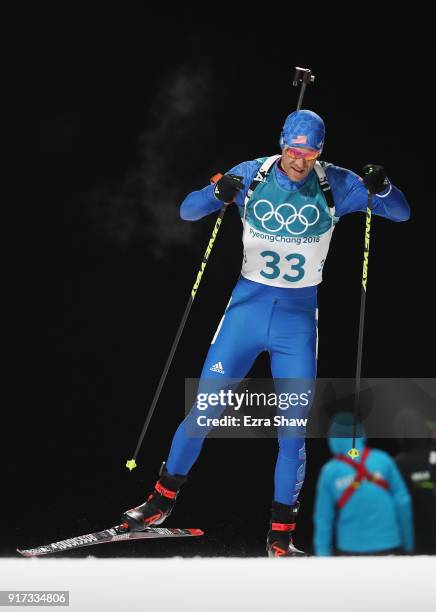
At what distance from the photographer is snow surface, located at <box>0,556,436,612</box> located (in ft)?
11.9

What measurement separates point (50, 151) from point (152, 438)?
1531mm

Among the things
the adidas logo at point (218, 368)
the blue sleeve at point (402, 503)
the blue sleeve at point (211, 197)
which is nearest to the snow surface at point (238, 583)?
the blue sleeve at point (402, 503)

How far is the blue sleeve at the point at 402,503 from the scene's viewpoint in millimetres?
4219

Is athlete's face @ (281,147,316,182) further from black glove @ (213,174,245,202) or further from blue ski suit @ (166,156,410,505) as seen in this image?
black glove @ (213,174,245,202)

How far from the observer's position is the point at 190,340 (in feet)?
17.2

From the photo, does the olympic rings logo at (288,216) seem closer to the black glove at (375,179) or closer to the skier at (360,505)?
the black glove at (375,179)

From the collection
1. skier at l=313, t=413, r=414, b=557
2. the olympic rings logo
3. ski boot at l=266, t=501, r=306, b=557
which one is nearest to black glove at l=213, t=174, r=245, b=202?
the olympic rings logo

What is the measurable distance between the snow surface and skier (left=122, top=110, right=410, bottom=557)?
39cm

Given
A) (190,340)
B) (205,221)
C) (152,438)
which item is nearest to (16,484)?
(152,438)

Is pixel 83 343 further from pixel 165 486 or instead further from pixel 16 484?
pixel 165 486

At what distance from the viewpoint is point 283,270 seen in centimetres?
405

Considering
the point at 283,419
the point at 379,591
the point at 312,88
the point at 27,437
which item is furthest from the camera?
the point at 27,437

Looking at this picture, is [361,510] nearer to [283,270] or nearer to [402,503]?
[402,503]

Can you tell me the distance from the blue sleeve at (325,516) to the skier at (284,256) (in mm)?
110
